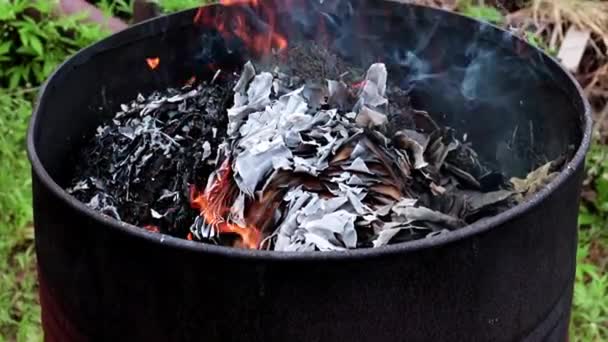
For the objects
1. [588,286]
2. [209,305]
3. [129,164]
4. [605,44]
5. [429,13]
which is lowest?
[588,286]

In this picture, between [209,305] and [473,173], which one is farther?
[473,173]

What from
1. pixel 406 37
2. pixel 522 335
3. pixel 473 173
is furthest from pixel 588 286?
pixel 522 335

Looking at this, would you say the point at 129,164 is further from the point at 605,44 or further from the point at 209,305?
the point at 605,44

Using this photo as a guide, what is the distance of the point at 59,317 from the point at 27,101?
210cm

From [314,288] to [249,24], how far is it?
1069 mm

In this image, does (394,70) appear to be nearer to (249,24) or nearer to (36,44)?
(249,24)

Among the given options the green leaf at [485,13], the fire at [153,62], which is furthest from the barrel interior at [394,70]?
→ the green leaf at [485,13]

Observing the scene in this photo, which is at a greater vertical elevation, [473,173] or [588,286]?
[473,173]

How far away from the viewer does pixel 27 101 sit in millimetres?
3439

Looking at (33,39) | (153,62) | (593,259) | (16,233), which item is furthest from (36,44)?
(593,259)

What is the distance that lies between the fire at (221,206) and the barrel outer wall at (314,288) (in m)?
0.32

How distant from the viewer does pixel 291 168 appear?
168cm

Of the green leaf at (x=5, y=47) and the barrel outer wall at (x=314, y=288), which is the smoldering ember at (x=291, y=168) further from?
the green leaf at (x=5, y=47)

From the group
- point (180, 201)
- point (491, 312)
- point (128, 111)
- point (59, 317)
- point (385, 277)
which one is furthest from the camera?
point (128, 111)
